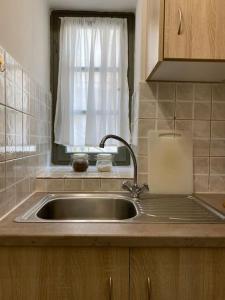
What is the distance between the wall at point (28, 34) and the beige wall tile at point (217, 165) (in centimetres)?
105

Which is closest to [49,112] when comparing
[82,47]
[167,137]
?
[82,47]

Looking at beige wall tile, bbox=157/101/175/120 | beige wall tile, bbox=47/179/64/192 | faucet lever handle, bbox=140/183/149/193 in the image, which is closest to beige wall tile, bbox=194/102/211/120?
beige wall tile, bbox=157/101/175/120

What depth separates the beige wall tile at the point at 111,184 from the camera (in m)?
Result: 1.50

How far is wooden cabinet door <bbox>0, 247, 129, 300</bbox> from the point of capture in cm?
87

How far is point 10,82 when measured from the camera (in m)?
1.08

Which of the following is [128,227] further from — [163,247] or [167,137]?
[167,137]

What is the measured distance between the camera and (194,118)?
1487 mm

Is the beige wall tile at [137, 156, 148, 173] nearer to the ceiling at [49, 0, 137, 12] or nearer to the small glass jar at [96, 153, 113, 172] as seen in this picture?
the small glass jar at [96, 153, 113, 172]

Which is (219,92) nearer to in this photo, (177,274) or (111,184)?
(111,184)

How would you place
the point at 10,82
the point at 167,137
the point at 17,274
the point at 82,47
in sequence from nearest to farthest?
the point at 17,274 < the point at 10,82 < the point at 167,137 < the point at 82,47

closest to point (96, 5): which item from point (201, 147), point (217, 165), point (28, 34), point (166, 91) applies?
point (28, 34)

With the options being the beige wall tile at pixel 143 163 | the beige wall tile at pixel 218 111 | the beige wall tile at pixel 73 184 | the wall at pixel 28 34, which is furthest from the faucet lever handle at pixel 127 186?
the wall at pixel 28 34

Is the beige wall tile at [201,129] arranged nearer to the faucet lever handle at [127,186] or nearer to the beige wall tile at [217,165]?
the beige wall tile at [217,165]

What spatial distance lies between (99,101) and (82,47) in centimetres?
38
